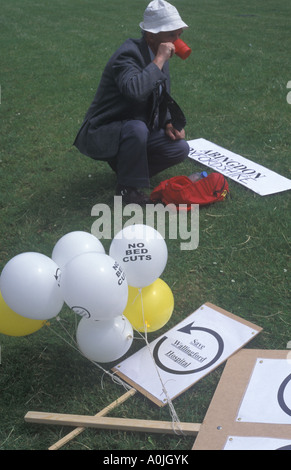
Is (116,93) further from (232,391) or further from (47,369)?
(232,391)

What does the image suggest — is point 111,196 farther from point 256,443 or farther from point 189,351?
point 256,443

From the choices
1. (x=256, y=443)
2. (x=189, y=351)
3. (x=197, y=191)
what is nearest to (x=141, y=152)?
(x=197, y=191)

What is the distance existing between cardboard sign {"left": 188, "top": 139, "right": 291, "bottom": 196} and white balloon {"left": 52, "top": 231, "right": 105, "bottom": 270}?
1889 mm

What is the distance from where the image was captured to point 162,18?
371 centimetres

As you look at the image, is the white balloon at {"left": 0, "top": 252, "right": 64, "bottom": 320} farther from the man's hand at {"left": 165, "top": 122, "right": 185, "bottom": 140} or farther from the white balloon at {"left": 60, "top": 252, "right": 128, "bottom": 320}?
the man's hand at {"left": 165, "top": 122, "right": 185, "bottom": 140}

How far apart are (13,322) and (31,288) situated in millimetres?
266

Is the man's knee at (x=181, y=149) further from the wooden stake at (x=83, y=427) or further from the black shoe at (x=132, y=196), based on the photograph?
the wooden stake at (x=83, y=427)

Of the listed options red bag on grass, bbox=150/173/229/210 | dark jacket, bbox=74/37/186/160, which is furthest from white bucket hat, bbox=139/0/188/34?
red bag on grass, bbox=150/173/229/210

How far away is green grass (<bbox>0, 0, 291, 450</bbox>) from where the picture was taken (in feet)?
8.33

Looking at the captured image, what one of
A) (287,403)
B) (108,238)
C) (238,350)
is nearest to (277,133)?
(108,238)

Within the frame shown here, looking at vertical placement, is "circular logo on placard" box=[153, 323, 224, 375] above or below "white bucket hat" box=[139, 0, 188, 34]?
below
